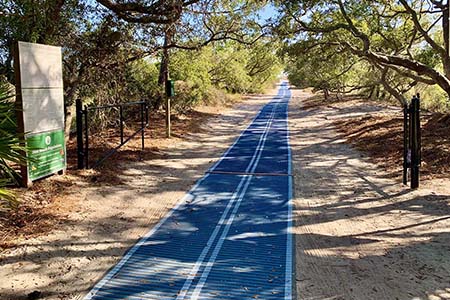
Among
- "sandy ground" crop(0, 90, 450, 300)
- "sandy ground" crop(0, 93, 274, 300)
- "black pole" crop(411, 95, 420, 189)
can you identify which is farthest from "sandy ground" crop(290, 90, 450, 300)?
A: "sandy ground" crop(0, 93, 274, 300)

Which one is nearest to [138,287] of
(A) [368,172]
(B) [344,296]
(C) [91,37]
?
(B) [344,296]

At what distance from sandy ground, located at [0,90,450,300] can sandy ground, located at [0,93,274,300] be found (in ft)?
0.04

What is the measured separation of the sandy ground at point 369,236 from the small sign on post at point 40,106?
4214 mm

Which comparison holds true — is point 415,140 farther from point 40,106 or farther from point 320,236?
point 40,106

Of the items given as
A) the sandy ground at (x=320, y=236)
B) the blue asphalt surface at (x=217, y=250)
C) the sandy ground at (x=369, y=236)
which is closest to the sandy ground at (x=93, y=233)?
the sandy ground at (x=320, y=236)

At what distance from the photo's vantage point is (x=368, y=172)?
345 inches

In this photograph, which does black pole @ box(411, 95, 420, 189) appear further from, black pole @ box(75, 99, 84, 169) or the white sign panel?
the white sign panel

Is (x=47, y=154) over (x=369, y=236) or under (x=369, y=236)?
over

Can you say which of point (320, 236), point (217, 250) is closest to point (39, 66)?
point (217, 250)

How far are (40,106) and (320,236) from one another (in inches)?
191

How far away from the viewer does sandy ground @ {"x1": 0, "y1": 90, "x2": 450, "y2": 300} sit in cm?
384

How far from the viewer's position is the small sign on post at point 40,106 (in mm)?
6355

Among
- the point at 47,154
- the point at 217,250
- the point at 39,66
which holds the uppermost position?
the point at 39,66

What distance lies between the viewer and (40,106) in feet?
22.4
